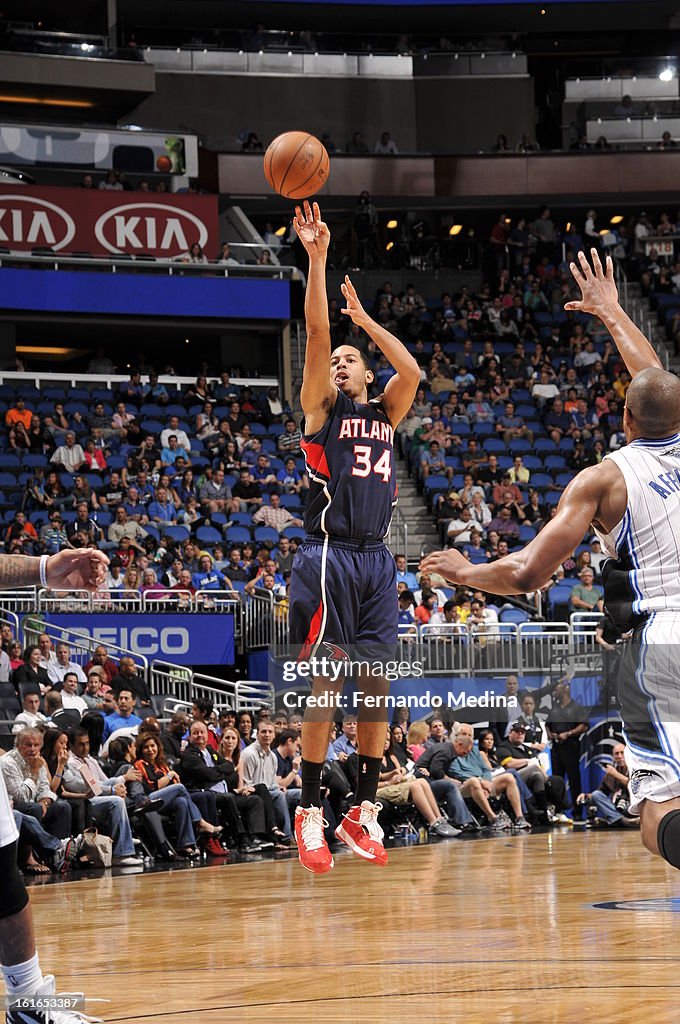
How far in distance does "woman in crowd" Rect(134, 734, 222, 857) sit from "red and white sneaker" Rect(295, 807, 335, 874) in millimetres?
5397

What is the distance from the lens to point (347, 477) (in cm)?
744

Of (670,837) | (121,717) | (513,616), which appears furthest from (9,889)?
(513,616)

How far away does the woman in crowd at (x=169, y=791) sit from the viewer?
498 inches

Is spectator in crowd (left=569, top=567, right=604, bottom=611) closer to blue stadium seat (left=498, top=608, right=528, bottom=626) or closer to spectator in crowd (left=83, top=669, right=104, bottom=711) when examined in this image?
blue stadium seat (left=498, top=608, right=528, bottom=626)

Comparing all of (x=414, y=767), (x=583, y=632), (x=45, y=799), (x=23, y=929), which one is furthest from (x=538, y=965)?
(x=583, y=632)

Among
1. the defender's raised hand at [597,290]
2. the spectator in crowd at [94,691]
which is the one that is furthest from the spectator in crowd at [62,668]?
the defender's raised hand at [597,290]

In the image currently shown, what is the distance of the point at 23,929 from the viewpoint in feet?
14.6

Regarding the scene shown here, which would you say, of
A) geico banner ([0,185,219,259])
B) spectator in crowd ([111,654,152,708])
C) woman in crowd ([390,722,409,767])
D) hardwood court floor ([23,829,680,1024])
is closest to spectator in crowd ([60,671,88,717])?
spectator in crowd ([111,654,152,708])

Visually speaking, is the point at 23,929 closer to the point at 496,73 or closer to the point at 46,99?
the point at 46,99

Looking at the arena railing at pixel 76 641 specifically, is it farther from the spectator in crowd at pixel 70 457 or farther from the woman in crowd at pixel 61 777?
the spectator in crowd at pixel 70 457

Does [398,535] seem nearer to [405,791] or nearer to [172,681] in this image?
[172,681]

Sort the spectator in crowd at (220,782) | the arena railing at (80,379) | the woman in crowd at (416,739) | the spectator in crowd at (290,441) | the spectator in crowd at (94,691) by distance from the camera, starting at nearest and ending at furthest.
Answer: the spectator in crowd at (220,782)
the spectator in crowd at (94,691)
the woman in crowd at (416,739)
the spectator in crowd at (290,441)
the arena railing at (80,379)

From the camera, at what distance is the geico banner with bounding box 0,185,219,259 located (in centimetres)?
2644

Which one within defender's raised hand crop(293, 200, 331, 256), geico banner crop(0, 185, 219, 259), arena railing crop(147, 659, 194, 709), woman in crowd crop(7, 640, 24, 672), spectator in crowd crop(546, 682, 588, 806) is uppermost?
geico banner crop(0, 185, 219, 259)
